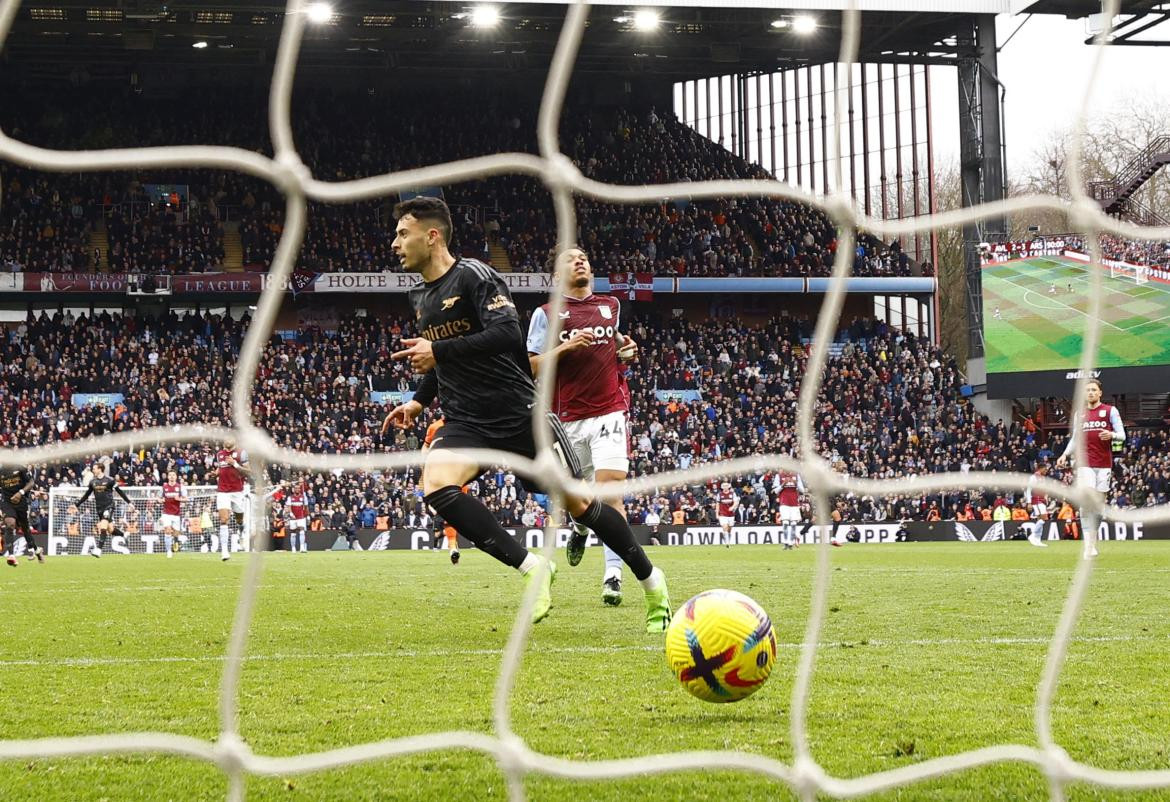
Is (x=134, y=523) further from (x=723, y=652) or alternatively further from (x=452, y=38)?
(x=723, y=652)

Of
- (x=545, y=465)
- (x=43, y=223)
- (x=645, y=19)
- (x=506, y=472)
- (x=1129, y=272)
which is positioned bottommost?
(x=506, y=472)

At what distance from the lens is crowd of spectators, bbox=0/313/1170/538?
27766 millimetres

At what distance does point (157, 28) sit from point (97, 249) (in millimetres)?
5670

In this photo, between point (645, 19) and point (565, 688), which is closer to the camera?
point (565, 688)

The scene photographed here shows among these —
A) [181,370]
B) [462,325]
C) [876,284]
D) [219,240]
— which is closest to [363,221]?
[219,240]

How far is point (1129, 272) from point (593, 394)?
74.2ft

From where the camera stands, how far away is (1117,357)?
28.5 metres

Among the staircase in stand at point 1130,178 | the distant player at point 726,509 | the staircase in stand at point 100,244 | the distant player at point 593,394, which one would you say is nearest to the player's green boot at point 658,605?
the distant player at point 593,394

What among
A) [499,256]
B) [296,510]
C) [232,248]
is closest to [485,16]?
[499,256]

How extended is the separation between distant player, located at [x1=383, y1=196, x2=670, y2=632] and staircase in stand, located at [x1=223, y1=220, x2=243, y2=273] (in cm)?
2796

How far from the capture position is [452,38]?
1302 inches

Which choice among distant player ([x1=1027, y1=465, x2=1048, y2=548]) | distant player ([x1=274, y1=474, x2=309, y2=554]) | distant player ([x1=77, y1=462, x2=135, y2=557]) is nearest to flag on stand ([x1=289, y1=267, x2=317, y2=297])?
distant player ([x1=274, y1=474, x2=309, y2=554])

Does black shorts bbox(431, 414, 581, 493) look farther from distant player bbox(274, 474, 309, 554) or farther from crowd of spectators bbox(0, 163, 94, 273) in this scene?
crowd of spectators bbox(0, 163, 94, 273)

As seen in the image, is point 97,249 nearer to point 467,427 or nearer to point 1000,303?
point 1000,303
